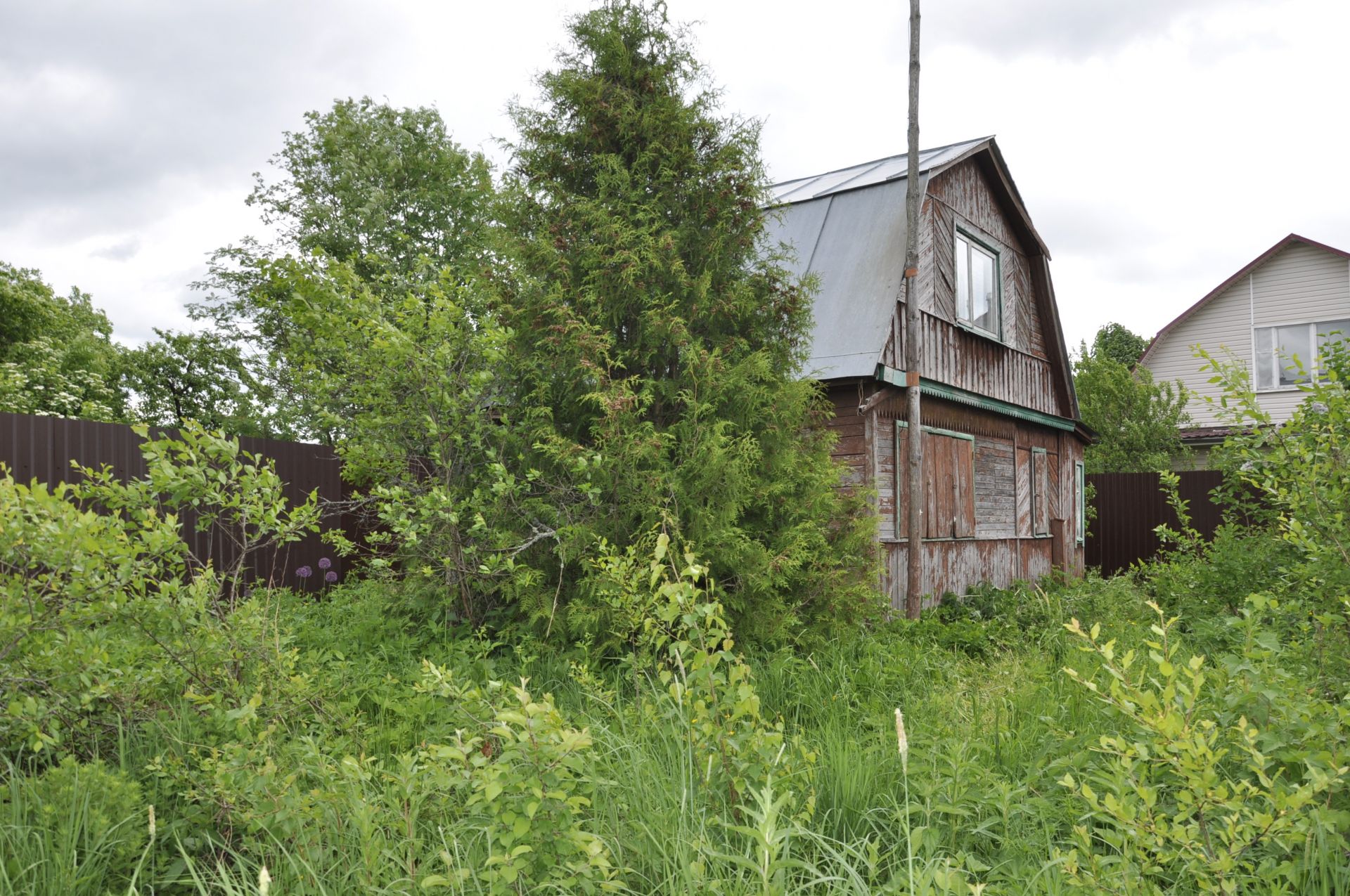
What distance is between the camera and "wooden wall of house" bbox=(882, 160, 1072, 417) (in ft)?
33.0

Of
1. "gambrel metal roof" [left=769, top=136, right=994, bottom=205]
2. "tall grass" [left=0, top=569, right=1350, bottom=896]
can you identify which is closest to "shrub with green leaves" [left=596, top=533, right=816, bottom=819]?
"tall grass" [left=0, top=569, right=1350, bottom=896]

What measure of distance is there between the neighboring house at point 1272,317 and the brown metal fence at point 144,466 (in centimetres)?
1803

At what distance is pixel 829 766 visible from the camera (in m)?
3.29

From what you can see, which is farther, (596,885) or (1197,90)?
(1197,90)

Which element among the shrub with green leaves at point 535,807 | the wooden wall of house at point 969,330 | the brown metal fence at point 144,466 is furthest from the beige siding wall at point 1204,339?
the shrub with green leaves at point 535,807

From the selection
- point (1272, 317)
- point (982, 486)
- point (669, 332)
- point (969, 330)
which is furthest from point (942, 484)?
point (1272, 317)

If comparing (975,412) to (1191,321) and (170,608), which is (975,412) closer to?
(170,608)

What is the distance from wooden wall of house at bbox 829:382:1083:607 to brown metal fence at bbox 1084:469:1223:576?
241 cm

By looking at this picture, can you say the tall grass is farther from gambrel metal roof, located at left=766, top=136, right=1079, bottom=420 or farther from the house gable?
the house gable

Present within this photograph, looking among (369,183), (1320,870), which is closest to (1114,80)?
(1320,870)

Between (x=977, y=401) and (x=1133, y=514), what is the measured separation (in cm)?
728

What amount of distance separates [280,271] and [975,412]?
27.7ft

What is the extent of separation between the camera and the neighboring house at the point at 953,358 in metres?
9.18

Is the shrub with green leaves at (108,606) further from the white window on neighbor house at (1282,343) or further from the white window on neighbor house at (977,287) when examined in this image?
the white window on neighbor house at (1282,343)
